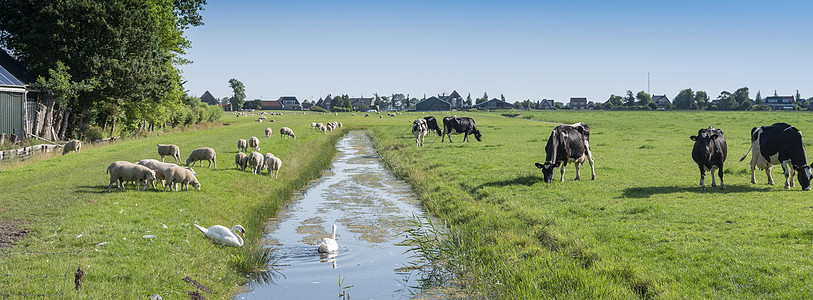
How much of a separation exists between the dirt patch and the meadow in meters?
0.26

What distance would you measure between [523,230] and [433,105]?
175 metres

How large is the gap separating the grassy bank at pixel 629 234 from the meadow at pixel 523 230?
0.04 meters

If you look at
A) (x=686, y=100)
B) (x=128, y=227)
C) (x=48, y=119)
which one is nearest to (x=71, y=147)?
(x=48, y=119)

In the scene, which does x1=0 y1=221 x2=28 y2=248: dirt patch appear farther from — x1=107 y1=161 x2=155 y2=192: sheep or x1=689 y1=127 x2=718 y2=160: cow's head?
x1=689 y1=127 x2=718 y2=160: cow's head

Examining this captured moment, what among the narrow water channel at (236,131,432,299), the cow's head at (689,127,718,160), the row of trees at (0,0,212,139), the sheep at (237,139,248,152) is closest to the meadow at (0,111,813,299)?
the narrow water channel at (236,131,432,299)

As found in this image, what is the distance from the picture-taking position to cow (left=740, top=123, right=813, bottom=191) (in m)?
18.0

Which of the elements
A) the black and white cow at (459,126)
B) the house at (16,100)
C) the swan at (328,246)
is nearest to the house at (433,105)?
the black and white cow at (459,126)

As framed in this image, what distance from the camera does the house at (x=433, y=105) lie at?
186 m

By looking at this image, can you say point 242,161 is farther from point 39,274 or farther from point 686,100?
point 686,100

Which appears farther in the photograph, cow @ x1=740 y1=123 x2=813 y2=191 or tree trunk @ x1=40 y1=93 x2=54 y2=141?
tree trunk @ x1=40 y1=93 x2=54 y2=141

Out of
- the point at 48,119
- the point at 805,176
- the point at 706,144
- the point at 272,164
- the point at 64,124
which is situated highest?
the point at 48,119

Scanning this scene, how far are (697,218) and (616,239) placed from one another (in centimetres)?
279

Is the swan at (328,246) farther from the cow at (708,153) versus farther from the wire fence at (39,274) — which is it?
the cow at (708,153)

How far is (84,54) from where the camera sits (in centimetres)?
3753
